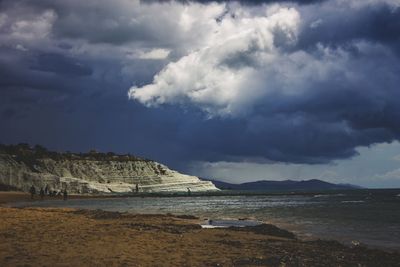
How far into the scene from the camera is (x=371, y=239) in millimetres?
26984

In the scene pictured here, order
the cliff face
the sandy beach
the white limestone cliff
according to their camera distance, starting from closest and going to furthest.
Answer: the sandy beach
the white limestone cliff
the cliff face

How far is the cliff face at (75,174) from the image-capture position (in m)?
140

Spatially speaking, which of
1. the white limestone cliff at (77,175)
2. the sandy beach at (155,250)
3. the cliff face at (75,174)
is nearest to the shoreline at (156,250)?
the sandy beach at (155,250)

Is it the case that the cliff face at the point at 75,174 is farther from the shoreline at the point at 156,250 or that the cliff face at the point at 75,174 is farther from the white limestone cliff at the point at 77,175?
the shoreline at the point at 156,250

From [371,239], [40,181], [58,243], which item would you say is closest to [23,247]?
[58,243]

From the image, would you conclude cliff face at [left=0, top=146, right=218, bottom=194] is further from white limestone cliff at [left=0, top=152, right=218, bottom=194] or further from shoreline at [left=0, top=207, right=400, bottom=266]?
shoreline at [left=0, top=207, right=400, bottom=266]

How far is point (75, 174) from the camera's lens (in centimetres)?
17675

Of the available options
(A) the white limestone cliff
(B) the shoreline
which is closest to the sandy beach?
(B) the shoreline

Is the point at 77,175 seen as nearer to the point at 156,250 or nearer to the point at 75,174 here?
the point at 75,174

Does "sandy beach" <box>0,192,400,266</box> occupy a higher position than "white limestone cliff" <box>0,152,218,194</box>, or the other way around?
"white limestone cliff" <box>0,152,218,194</box>

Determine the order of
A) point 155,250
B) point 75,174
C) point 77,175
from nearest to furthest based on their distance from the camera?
point 155,250
point 75,174
point 77,175

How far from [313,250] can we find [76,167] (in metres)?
168

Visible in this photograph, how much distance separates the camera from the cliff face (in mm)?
140500

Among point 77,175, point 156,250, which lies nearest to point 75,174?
point 77,175
